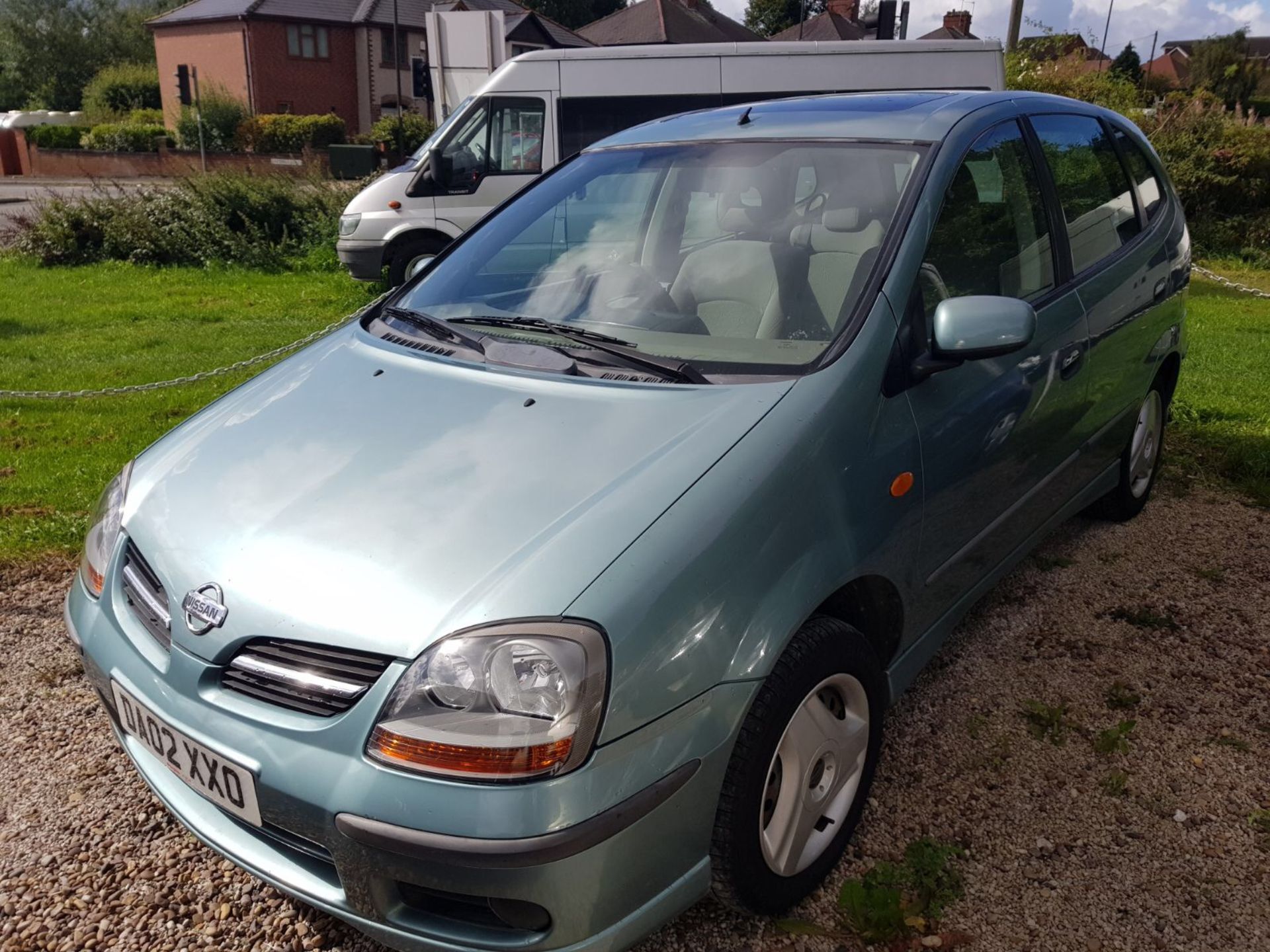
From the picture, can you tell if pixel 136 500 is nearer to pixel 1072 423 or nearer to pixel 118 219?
pixel 1072 423

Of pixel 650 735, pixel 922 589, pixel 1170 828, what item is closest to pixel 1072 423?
pixel 922 589

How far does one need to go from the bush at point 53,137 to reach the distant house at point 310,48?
5.64 meters

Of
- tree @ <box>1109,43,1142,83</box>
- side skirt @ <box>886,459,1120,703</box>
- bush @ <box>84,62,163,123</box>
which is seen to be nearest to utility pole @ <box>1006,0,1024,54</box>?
tree @ <box>1109,43,1142,83</box>

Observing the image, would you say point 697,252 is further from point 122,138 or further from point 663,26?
point 663,26

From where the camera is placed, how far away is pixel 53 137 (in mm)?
37219

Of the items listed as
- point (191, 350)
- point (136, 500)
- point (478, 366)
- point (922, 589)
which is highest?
point (478, 366)

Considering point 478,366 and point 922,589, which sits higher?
point 478,366

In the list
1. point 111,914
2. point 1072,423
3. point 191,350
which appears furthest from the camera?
point 191,350

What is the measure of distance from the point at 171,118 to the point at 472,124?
38.2 metres

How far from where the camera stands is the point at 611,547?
1.92 metres

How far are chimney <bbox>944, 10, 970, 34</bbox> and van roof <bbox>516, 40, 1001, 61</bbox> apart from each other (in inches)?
1420

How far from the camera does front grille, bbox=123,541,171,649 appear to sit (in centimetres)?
217

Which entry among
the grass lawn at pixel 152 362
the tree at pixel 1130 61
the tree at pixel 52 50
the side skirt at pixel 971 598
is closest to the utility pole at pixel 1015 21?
the tree at pixel 1130 61

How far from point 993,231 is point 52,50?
6408 centimetres
